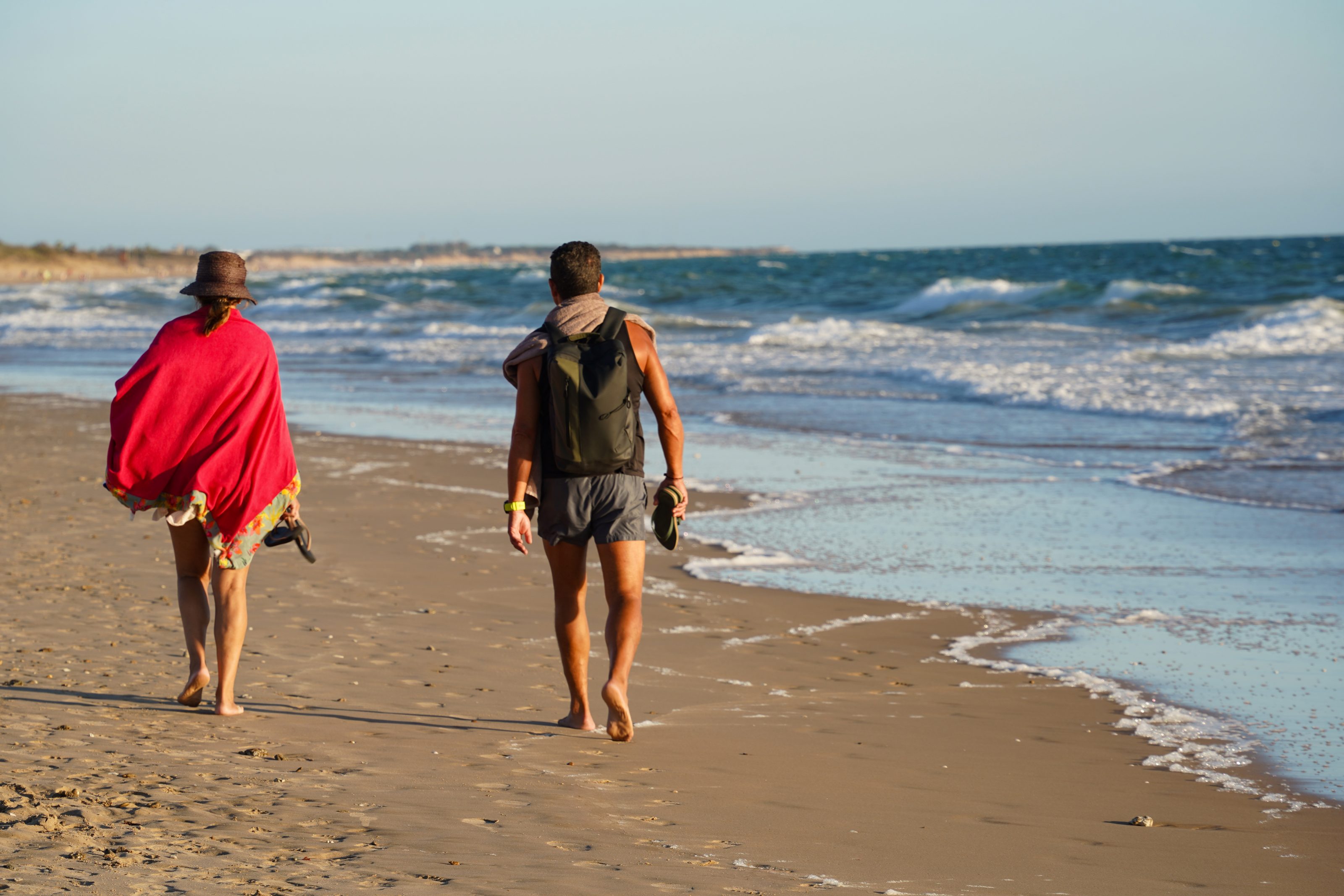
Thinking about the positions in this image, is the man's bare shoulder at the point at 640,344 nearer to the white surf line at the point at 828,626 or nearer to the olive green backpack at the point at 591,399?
the olive green backpack at the point at 591,399

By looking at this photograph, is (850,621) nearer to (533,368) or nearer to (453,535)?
(533,368)

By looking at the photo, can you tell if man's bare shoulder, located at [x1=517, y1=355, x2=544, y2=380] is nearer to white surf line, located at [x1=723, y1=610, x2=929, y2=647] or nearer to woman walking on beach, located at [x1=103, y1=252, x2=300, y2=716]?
woman walking on beach, located at [x1=103, y1=252, x2=300, y2=716]

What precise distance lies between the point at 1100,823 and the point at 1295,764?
999 millimetres

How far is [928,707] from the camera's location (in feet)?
15.8

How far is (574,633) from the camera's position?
4.23 m

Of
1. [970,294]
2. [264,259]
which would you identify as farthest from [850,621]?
[264,259]

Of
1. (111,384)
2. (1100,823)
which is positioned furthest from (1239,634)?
(111,384)

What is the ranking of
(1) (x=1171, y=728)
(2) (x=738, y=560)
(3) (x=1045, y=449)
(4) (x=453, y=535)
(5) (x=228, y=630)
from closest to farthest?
(5) (x=228, y=630) < (1) (x=1171, y=728) < (2) (x=738, y=560) < (4) (x=453, y=535) < (3) (x=1045, y=449)

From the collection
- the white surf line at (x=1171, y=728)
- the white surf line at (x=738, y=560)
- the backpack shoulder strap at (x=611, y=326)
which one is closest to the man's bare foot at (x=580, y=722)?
the backpack shoulder strap at (x=611, y=326)

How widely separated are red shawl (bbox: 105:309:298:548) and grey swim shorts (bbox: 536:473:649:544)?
2.69 feet

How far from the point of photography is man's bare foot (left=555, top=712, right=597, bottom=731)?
4207 mm

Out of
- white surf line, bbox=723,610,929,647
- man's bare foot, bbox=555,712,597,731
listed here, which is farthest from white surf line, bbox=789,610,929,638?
man's bare foot, bbox=555,712,597,731

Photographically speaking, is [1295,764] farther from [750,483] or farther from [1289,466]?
[1289,466]

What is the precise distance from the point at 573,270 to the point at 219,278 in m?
1.11
